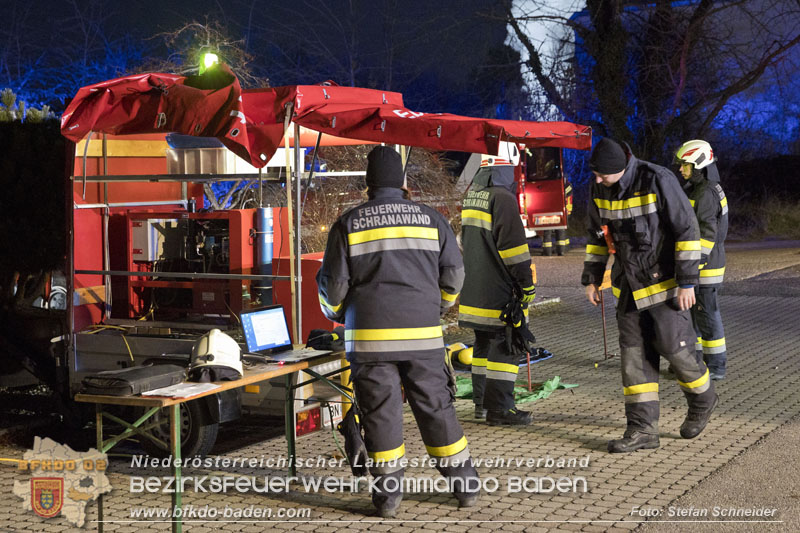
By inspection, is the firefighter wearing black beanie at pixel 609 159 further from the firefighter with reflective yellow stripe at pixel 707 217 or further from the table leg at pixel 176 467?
the table leg at pixel 176 467

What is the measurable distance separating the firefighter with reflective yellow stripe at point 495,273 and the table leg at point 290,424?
1.69 metres

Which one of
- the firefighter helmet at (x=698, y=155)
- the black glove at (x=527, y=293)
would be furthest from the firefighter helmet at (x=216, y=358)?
the firefighter helmet at (x=698, y=155)

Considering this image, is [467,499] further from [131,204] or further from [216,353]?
[131,204]

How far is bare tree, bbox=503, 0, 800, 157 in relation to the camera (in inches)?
827

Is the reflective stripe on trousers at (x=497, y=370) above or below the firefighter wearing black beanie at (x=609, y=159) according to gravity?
below

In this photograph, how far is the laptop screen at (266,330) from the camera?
5.91 metres

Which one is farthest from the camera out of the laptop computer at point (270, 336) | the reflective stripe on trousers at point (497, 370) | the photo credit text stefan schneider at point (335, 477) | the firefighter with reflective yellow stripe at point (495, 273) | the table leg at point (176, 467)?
the reflective stripe on trousers at point (497, 370)

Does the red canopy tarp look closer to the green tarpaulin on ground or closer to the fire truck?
the green tarpaulin on ground

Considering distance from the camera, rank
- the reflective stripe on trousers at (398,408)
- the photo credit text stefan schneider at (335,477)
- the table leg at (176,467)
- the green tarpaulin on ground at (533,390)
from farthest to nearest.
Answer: the green tarpaulin on ground at (533,390), the photo credit text stefan schneider at (335,477), the reflective stripe on trousers at (398,408), the table leg at (176,467)

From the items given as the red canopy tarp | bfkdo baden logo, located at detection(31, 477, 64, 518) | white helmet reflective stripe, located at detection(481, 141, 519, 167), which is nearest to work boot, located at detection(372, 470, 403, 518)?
bfkdo baden logo, located at detection(31, 477, 64, 518)

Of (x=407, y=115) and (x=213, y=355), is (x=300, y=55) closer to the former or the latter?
(x=407, y=115)

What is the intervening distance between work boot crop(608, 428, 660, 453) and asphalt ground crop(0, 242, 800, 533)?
0.21 ft

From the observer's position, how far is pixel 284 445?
6801 mm

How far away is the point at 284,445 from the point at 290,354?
42.6 inches
